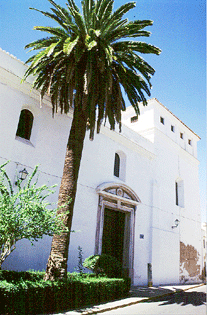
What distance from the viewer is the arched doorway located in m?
14.4

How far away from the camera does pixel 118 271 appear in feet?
38.2

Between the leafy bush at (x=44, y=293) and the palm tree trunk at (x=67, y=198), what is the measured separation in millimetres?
482

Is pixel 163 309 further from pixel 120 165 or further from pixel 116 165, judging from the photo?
pixel 120 165

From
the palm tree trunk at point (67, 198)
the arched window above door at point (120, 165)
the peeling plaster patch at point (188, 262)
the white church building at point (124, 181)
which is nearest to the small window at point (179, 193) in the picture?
the white church building at point (124, 181)

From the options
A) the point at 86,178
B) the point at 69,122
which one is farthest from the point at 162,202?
the point at 69,122

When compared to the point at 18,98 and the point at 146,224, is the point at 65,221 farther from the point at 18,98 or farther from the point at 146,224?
the point at 146,224

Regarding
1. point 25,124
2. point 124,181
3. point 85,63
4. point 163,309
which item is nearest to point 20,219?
point 163,309

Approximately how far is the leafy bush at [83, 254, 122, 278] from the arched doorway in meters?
2.29

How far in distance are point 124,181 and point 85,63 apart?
7.80 metres

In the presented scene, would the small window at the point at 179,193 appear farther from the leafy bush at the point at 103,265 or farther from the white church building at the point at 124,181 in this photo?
the leafy bush at the point at 103,265

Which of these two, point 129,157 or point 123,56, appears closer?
point 123,56

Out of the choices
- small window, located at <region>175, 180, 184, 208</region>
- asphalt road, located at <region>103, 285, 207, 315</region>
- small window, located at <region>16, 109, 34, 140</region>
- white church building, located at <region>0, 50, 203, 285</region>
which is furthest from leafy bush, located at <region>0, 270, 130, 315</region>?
small window, located at <region>175, 180, 184, 208</region>

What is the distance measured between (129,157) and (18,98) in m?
7.99

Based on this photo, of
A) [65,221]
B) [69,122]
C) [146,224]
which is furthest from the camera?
[146,224]
